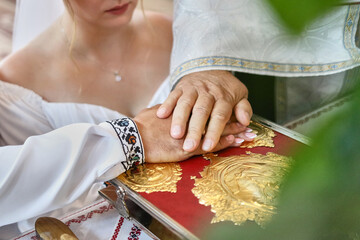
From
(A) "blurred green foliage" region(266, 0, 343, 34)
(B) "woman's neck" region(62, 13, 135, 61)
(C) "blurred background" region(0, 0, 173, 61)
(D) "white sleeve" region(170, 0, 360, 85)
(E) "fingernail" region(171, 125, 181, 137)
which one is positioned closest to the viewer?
(A) "blurred green foliage" region(266, 0, 343, 34)

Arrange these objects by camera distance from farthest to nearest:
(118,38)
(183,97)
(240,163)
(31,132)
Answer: (118,38)
(31,132)
(183,97)
(240,163)

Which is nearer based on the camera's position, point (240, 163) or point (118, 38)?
point (240, 163)

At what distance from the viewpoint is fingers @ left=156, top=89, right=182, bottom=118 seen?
1.00m

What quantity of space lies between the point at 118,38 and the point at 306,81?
673 millimetres

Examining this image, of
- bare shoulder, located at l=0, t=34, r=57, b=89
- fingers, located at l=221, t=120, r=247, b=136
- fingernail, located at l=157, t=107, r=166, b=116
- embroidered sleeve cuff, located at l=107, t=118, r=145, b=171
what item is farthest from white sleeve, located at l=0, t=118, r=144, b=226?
bare shoulder, located at l=0, t=34, r=57, b=89

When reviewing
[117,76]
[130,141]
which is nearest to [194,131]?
[130,141]

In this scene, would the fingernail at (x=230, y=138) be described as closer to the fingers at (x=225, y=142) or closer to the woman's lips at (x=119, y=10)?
the fingers at (x=225, y=142)

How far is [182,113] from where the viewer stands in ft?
3.21

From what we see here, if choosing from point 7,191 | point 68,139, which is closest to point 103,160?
point 68,139

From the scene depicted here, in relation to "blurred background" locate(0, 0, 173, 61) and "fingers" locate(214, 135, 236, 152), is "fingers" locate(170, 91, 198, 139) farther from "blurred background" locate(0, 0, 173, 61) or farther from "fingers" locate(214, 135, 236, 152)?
"blurred background" locate(0, 0, 173, 61)

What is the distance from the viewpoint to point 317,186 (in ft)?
0.54

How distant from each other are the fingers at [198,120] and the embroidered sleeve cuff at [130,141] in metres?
0.10

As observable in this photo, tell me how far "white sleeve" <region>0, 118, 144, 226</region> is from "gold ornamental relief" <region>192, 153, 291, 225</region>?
0.52ft

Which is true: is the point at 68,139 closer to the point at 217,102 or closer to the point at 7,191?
the point at 7,191
